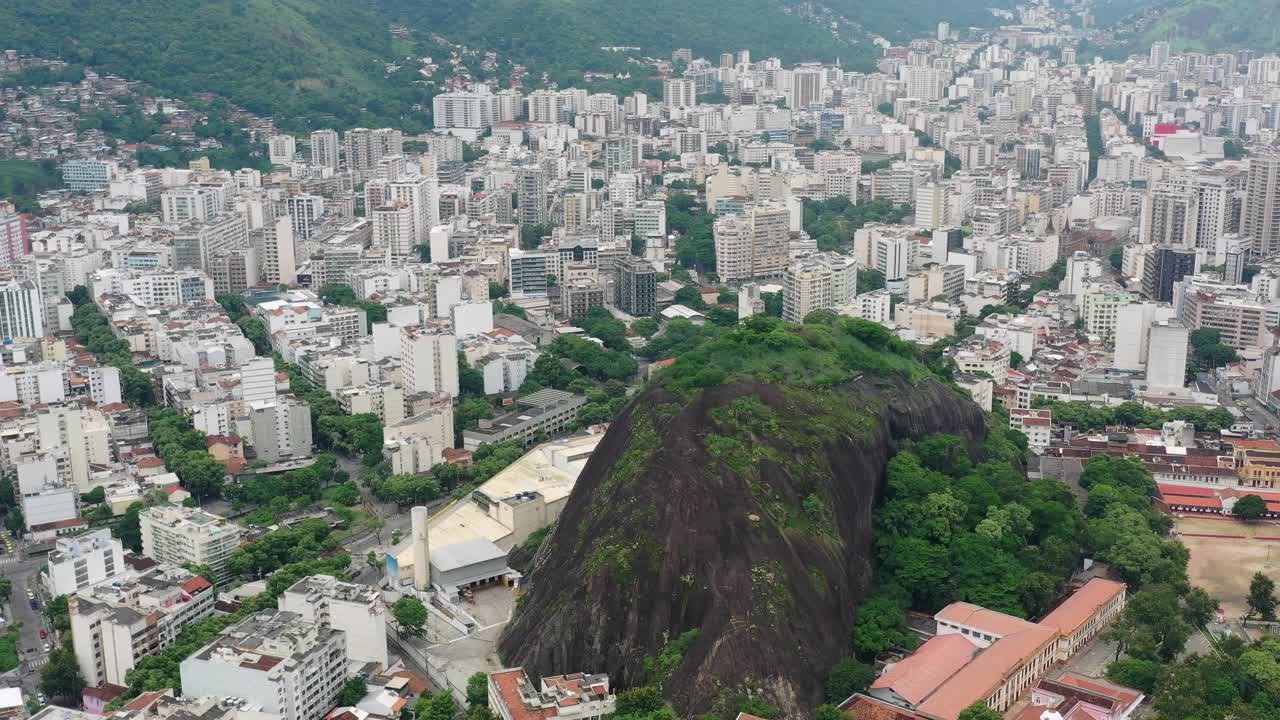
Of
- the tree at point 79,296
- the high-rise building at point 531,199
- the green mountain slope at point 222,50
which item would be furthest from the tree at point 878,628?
the green mountain slope at point 222,50

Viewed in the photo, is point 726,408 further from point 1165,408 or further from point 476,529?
point 1165,408

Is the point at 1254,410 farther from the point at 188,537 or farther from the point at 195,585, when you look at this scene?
the point at 195,585

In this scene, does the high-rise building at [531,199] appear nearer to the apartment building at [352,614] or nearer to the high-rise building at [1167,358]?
the high-rise building at [1167,358]

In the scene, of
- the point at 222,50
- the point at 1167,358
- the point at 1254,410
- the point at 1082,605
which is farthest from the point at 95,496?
the point at 222,50

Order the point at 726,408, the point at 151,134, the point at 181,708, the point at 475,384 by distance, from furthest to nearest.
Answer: the point at 151,134 < the point at 475,384 < the point at 726,408 < the point at 181,708

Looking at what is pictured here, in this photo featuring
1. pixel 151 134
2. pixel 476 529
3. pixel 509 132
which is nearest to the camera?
pixel 476 529

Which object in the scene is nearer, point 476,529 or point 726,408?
point 726,408

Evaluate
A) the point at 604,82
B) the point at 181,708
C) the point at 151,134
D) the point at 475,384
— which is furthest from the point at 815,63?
the point at 181,708
